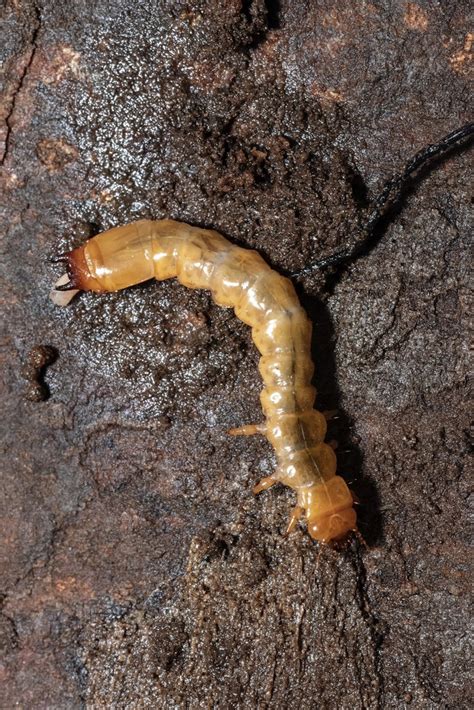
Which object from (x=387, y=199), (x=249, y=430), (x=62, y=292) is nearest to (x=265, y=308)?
(x=249, y=430)

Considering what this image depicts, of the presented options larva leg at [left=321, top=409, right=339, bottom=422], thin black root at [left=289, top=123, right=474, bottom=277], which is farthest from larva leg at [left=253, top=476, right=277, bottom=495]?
thin black root at [left=289, top=123, right=474, bottom=277]

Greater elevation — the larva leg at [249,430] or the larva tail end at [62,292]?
the larva tail end at [62,292]

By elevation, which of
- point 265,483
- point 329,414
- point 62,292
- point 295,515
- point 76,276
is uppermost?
point 76,276

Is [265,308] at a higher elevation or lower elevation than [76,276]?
lower

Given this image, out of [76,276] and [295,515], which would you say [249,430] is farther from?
[76,276]

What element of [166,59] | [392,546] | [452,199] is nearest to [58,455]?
[392,546]

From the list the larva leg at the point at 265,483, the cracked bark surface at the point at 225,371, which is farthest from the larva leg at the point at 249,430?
the larva leg at the point at 265,483

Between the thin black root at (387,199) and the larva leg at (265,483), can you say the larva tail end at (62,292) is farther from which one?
the larva leg at (265,483)

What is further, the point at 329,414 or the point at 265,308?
the point at 329,414
